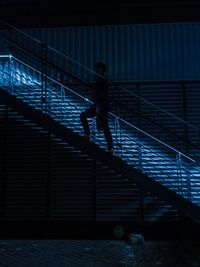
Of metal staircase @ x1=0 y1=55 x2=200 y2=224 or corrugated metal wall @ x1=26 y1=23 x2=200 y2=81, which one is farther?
corrugated metal wall @ x1=26 y1=23 x2=200 y2=81

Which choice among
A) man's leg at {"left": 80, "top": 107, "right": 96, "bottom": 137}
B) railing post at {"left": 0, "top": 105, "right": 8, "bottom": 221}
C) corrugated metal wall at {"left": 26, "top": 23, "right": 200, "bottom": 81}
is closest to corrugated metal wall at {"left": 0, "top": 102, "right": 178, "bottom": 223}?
railing post at {"left": 0, "top": 105, "right": 8, "bottom": 221}

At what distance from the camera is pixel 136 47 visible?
34.4 feet

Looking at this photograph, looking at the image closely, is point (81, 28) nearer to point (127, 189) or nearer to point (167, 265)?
point (127, 189)

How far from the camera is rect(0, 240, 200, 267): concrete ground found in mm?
7910

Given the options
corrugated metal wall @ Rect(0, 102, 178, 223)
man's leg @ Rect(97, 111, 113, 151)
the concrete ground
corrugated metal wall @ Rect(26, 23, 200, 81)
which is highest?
corrugated metal wall @ Rect(26, 23, 200, 81)

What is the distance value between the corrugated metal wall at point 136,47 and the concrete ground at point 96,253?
462 centimetres

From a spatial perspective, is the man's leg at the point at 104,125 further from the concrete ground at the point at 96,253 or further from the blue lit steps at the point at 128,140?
the concrete ground at the point at 96,253

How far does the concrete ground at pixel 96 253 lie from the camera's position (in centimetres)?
791

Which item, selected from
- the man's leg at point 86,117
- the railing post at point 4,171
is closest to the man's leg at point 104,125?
the man's leg at point 86,117

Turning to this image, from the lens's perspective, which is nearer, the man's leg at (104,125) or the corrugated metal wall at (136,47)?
the man's leg at (104,125)

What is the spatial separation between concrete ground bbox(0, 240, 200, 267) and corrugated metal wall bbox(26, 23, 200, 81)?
4.62 m

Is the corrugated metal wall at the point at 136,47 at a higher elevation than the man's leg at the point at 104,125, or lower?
higher

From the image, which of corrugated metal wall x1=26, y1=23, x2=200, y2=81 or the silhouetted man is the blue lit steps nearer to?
corrugated metal wall x1=26, y1=23, x2=200, y2=81

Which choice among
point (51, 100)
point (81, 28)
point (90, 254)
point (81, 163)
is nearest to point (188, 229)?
point (90, 254)
